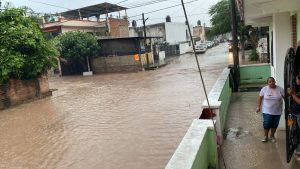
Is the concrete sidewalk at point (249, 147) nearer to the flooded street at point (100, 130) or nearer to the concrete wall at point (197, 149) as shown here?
the concrete wall at point (197, 149)

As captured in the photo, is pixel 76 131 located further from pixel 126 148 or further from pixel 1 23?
pixel 1 23

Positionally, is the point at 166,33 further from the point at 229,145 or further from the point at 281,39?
the point at 229,145

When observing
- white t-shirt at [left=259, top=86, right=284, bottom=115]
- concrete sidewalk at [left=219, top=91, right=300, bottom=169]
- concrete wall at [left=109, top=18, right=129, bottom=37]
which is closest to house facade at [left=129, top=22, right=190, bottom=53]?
concrete wall at [left=109, top=18, right=129, bottom=37]

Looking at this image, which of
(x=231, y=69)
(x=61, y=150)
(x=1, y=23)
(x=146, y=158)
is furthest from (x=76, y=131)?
(x=1, y=23)

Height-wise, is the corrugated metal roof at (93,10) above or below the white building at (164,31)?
above

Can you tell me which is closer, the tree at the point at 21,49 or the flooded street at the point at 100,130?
the flooded street at the point at 100,130

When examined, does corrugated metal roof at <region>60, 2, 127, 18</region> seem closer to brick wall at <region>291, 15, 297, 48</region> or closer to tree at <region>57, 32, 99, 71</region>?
tree at <region>57, 32, 99, 71</region>

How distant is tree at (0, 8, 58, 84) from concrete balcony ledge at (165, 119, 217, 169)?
12.2m

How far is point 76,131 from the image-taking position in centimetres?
950

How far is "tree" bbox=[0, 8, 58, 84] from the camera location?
14473 mm

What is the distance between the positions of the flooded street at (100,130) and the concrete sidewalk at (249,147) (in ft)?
4.68

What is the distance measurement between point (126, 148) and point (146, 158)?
34.7 inches

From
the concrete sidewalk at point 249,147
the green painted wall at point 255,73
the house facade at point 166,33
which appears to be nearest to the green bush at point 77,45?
the house facade at point 166,33

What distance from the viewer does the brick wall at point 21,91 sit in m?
14.8
